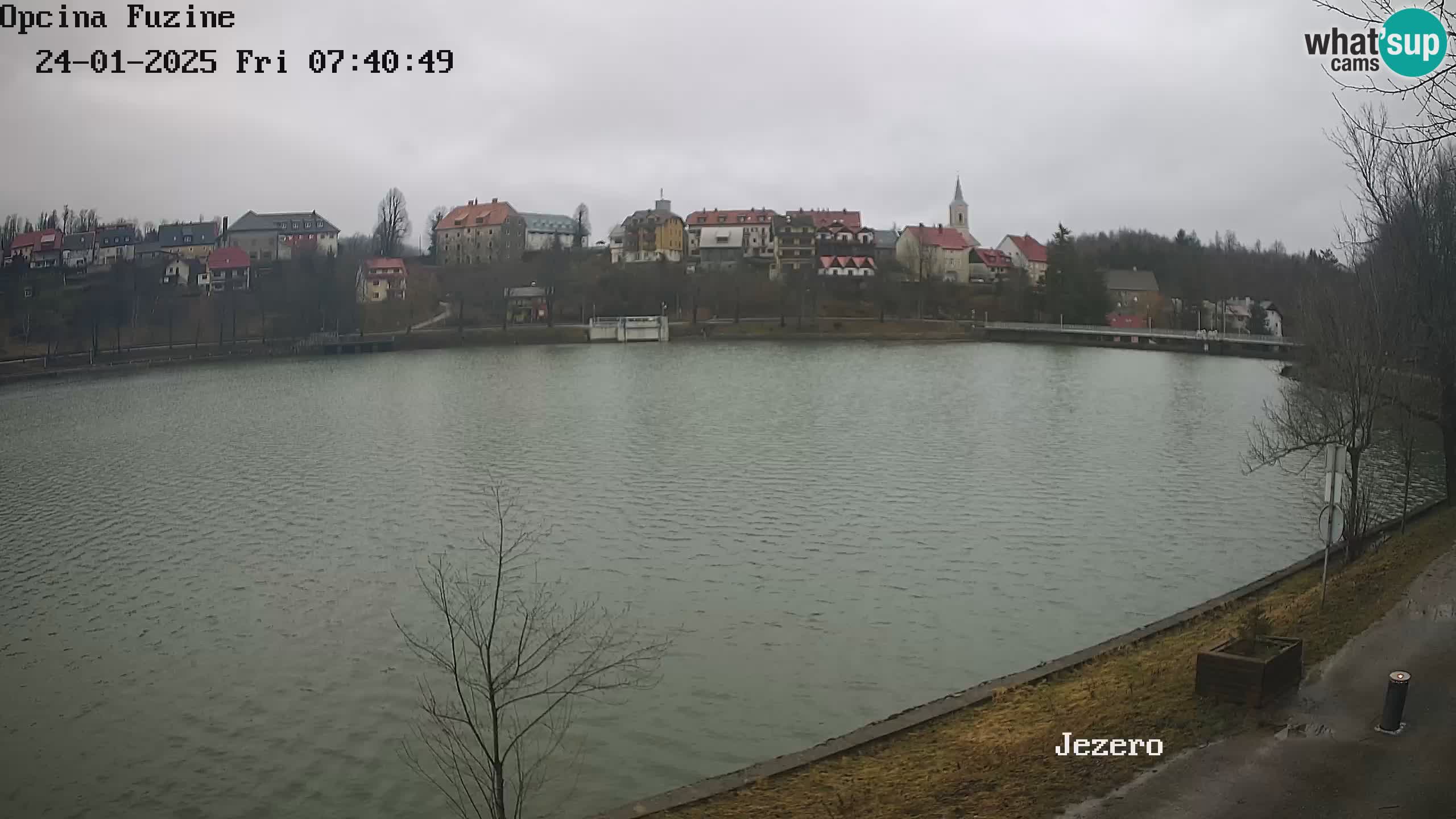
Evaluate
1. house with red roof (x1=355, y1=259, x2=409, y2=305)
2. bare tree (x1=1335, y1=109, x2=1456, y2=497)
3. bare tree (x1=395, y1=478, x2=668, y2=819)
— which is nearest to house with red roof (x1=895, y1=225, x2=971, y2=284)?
house with red roof (x1=355, y1=259, x2=409, y2=305)

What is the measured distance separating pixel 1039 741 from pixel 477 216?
10748 centimetres

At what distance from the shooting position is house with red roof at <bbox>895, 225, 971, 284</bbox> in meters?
98.9

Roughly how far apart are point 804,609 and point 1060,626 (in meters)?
3.38

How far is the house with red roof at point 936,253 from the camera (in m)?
98.9

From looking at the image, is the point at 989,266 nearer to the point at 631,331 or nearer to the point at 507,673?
the point at 631,331

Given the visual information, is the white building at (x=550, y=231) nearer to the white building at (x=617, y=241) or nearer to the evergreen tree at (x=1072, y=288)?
the white building at (x=617, y=241)

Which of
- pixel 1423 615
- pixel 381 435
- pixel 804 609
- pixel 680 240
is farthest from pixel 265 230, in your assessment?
pixel 1423 615

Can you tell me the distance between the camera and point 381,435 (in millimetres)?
32812

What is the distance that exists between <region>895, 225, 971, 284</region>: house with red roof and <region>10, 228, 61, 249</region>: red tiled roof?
66414mm

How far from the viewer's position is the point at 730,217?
110 meters

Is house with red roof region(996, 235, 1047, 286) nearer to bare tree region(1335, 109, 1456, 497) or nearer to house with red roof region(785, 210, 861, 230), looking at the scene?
house with red roof region(785, 210, 861, 230)

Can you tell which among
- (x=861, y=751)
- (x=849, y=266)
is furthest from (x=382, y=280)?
(x=861, y=751)

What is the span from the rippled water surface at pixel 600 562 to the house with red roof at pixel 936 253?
6111 centimetres

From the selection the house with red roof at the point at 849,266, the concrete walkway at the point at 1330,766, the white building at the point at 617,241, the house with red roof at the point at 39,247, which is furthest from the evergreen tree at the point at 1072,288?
the concrete walkway at the point at 1330,766
